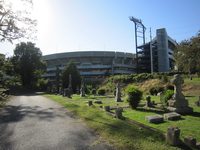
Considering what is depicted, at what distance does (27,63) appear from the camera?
7044 centimetres

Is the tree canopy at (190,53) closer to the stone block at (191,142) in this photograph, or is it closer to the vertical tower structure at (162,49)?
the stone block at (191,142)

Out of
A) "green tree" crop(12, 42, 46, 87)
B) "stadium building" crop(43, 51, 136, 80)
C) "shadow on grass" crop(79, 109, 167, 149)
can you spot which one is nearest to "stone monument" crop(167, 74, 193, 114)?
"shadow on grass" crop(79, 109, 167, 149)

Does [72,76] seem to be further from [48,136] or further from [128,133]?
[128,133]

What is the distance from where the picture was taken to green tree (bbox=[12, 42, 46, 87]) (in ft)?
228

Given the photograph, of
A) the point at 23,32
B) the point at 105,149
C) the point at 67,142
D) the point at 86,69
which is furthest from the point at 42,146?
the point at 86,69

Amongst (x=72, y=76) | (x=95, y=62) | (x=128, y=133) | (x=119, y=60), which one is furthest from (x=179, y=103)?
(x=119, y=60)

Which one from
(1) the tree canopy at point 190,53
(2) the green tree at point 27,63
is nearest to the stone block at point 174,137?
(1) the tree canopy at point 190,53

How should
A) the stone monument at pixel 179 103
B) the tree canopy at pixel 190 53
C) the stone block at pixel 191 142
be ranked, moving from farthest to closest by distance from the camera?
the tree canopy at pixel 190 53
the stone monument at pixel 179 103
the stone block at pixel 191 142

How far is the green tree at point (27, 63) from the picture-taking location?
69.4m

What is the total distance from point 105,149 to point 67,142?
4.51 feet

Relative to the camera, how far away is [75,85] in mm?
58531

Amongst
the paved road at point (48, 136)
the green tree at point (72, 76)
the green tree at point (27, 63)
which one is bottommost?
the paved road at point (48, 136)

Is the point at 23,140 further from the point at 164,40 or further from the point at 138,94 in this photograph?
the point at 164,40

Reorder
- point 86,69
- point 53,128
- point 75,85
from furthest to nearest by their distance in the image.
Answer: point 86,69 < point 75,85 < point 53,128
